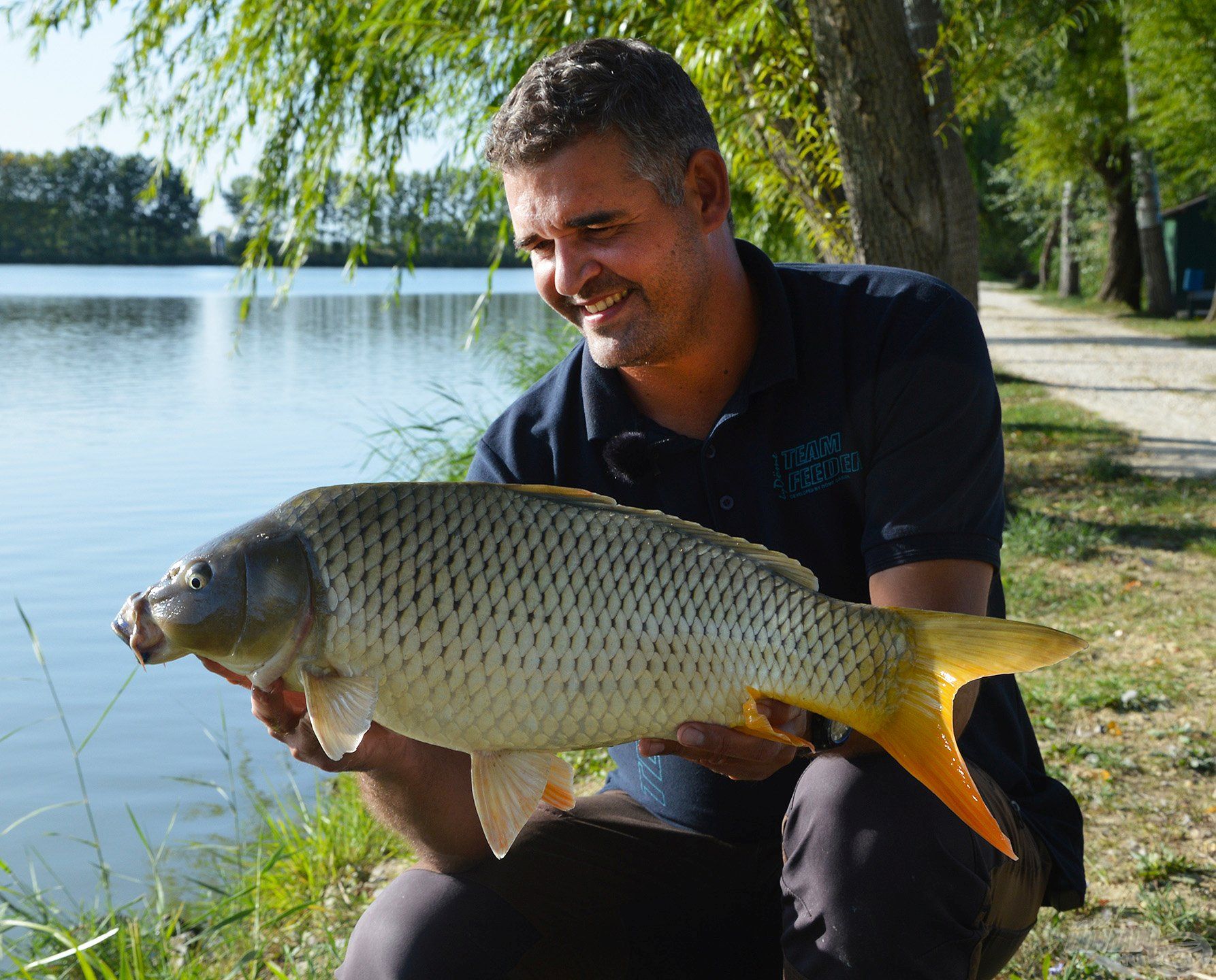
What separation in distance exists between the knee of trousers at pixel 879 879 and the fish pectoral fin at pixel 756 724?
13 centimetres

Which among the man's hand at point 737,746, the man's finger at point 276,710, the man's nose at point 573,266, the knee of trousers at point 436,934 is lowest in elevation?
the knee of trousers at point 436,934

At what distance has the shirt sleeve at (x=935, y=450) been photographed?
1.59m

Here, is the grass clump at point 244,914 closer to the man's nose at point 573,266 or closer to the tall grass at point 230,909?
the tall grass at point 230,909

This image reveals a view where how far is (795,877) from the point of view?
57.2 inches

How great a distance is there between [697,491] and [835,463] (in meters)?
0.21

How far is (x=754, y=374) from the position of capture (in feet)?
5.87

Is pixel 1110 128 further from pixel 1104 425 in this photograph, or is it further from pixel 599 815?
pixel 599 815

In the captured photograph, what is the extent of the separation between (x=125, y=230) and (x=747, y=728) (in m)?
58.5

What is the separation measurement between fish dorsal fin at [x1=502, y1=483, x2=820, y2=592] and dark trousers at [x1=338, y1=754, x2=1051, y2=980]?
0.27m

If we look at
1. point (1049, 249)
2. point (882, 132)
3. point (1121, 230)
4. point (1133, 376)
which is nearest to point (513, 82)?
point (882, 132)

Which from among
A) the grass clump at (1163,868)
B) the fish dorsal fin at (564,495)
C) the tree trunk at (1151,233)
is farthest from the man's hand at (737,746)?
the tree trunk at (1151,233)

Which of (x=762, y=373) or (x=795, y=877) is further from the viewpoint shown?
(x=762, y=373)

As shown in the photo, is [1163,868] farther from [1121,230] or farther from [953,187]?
[1121,230]

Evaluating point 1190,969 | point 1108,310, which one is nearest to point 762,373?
point 1190,969
